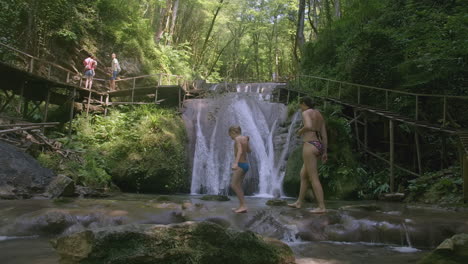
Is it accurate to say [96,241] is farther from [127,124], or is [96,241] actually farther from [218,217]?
[127,124]

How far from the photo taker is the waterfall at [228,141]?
41.6 ft

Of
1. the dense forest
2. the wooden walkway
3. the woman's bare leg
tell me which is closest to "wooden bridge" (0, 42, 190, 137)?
the wooden walkway

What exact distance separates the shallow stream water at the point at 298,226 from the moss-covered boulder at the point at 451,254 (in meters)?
1.02

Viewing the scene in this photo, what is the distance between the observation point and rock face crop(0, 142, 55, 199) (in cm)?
823

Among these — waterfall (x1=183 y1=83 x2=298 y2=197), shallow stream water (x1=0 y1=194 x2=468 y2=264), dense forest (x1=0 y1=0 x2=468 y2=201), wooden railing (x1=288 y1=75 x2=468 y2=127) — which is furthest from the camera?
waterfall (x1=183 y1=83 x2=298 y2=197)

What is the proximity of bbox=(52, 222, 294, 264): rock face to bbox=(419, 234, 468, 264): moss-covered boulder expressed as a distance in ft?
4.56

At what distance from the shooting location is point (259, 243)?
3.75 metres

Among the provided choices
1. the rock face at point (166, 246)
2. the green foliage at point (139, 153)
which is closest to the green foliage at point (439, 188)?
the rock face at point (166, 246)

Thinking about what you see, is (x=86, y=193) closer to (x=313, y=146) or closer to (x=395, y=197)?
(x=313, y=146)

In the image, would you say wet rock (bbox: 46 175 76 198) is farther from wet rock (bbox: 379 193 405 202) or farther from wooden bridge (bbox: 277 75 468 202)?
wooden bridge (bbox: 277 75 468 202)

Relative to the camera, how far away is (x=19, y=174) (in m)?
8.98

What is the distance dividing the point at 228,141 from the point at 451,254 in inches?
441

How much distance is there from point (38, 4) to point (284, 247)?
1771 cm

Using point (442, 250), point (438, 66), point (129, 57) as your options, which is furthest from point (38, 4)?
point (442, 250)
